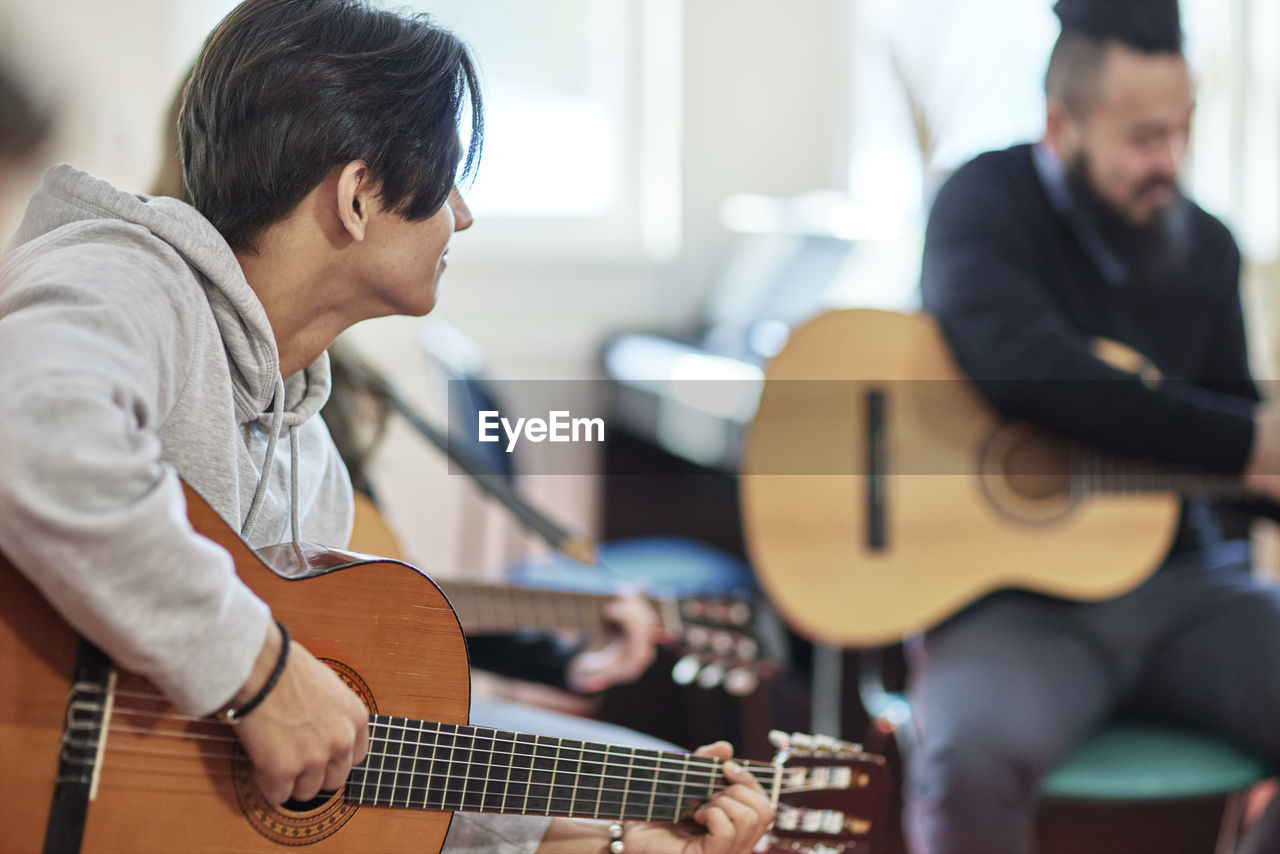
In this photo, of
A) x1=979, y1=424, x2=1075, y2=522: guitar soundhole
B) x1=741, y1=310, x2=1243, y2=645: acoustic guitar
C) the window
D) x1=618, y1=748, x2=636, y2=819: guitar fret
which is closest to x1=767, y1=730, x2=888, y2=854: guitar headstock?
x1=618, y1=748, x2=636, y2=819: guitar fret

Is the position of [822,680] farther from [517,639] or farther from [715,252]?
[715,252]

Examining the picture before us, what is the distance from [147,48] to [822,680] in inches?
84.7

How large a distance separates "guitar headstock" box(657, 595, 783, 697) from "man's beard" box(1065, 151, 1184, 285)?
80 centimetres

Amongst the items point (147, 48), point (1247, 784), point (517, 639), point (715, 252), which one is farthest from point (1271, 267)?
point (147, 48)

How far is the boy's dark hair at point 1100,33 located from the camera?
5.56 ft

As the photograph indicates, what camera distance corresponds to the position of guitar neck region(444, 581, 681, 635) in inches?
56.5

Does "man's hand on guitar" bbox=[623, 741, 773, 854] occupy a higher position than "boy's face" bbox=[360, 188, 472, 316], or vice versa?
"boy's face" bbox=[360, 188, 472, 316]

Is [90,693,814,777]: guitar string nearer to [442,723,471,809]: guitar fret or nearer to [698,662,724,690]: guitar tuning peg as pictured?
[442,723,471,809]: guitar fret

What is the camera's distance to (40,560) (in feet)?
2.11

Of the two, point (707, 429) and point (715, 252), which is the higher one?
point (715, 252)

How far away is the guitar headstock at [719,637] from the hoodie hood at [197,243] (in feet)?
2.85

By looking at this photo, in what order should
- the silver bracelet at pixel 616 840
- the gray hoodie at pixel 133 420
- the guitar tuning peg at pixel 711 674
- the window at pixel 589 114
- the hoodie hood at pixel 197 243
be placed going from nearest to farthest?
1. the gray hoodie at pixel 133 420
2. the hoodie hood at pixel 197 243
3. the silver bracelet at pixel 616 840
4. the guitar tuning peg at pixel 711 674
5. the window at pixel 589 114

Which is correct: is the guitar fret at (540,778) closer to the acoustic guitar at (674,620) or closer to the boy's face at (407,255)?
the boy's face at (407,255)

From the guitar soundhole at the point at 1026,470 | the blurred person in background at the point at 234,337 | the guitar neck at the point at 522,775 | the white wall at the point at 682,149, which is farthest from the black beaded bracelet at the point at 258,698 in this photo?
the white wall at the point at 682,149
